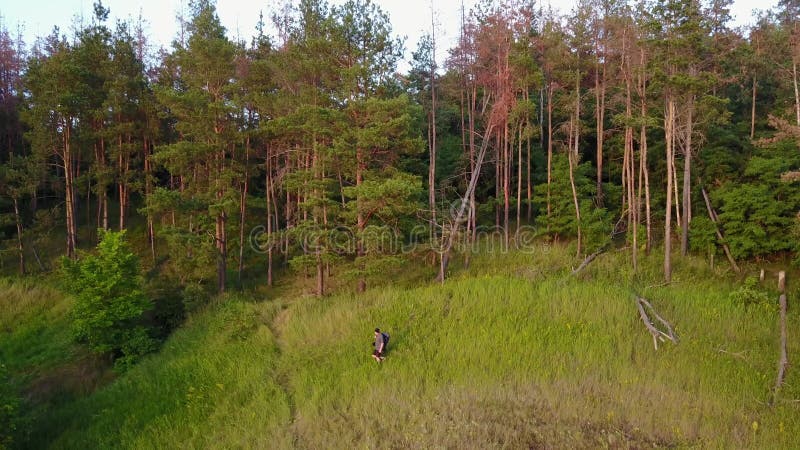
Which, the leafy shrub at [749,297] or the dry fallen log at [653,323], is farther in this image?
the leafy shrub at [749,297]

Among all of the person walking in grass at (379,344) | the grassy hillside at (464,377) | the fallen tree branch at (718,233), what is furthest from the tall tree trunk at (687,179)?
the person walking in grass at (379,344)

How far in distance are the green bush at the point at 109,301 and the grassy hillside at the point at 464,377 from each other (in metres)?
1.47

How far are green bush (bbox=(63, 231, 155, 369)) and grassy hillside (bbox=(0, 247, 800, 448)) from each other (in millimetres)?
1466

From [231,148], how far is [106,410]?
12528 millimetres

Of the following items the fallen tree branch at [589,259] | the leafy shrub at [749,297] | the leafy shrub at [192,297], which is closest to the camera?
the leafy shrub at [749,297]

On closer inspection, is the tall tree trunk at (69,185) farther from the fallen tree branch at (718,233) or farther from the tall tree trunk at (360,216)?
the fallen tree branch at (718,233)

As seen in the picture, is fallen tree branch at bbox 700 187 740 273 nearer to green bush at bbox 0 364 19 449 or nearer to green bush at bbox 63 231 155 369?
green bush at bbox 63 231 155 369

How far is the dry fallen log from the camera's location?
442 inches

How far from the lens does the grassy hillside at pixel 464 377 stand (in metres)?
8.27

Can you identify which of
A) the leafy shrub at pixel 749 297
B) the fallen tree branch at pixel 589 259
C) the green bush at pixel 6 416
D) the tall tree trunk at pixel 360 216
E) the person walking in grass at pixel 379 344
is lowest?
the green bush at pixel 6 416

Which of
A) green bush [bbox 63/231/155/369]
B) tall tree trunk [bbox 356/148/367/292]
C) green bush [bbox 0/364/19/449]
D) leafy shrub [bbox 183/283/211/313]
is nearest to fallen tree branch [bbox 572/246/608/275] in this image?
tall tree trunk [bbox 356/148/367/292]

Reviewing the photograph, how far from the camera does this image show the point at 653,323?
12.3m

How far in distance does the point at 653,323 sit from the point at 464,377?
6.17 m

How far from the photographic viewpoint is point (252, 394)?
36.8 ft
